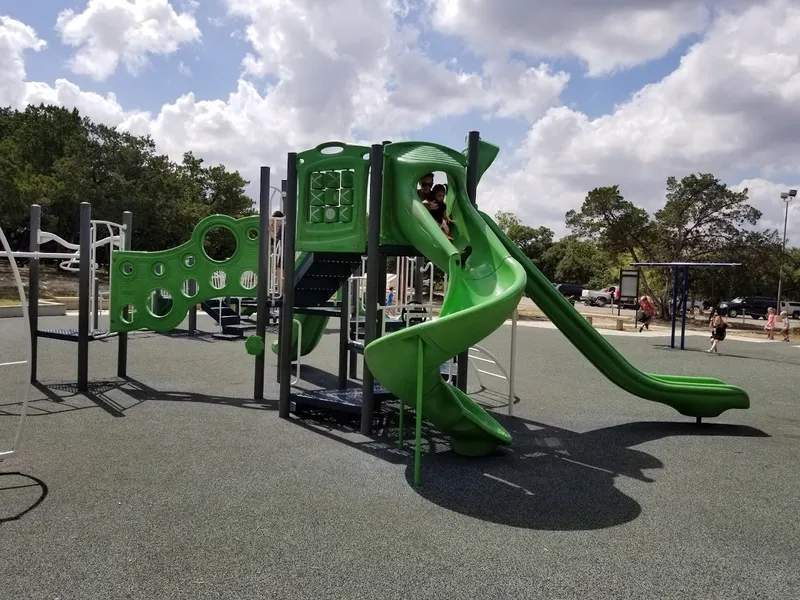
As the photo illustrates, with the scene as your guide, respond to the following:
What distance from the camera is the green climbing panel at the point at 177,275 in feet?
Answer: 27.9

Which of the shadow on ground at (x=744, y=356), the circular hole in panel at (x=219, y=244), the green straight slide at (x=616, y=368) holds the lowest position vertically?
the shadow on ground at (x=744, y=356)

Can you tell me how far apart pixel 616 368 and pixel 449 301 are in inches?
111

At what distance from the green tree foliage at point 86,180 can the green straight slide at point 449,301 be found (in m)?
26.3

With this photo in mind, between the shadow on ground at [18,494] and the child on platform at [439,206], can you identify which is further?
the child on platform at [439,206]

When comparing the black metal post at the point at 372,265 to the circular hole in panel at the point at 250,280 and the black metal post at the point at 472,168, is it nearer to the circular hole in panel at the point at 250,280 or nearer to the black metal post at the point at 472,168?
the black metal post at the point at 472,168

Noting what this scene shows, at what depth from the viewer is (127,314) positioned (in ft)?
29.2

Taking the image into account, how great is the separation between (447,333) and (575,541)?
5.52 feet

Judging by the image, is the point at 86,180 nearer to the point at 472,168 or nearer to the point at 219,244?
the point at 219,244

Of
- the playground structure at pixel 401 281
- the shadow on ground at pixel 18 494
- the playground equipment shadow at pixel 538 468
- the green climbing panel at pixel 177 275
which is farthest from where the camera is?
the green climbing panel at pixel 177 275

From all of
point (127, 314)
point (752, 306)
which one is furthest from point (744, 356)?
point (752, 306)

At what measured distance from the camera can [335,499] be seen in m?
4.43

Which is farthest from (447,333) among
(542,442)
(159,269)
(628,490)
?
(159,269)

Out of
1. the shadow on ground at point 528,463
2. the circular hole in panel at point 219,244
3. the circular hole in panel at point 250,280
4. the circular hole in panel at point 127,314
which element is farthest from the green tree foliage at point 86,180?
the shadow on ground at point 528,463

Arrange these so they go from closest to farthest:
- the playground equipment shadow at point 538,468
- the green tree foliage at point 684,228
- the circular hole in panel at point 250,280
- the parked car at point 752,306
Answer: the playground equipment shadow at point 538,468 → the circular hole in panel at point 250,280 → the green tree foliage at point 684,228 → the parked car at point 752,306
